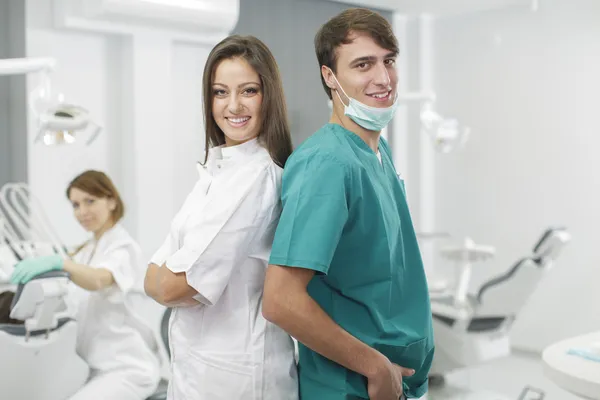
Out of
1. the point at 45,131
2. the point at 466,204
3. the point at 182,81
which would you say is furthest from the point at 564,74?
the point at 45,131

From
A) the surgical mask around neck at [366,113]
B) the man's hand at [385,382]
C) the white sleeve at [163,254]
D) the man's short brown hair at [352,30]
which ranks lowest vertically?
the man's hand at [385,382]

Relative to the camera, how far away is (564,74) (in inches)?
183

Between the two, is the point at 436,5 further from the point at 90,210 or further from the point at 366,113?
the point at 366,113

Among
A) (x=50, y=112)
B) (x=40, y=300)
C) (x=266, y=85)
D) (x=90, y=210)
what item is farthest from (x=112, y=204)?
(x=266, y=85)

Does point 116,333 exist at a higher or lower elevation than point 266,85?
lower

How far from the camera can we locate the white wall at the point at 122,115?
3.40 m

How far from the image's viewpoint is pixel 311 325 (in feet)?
4.36

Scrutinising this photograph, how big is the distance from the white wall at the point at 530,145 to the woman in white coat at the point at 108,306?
295 centimetres

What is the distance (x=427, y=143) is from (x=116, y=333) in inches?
131

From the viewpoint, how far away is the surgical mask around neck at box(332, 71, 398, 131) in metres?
1.48

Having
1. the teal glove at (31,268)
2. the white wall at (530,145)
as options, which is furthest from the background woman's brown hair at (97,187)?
the white wall at (530,145)

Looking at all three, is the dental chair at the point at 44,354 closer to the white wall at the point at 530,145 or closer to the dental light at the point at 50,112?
the dental light at the point at 50,112

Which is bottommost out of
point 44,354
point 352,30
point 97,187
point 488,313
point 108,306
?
point 488,313

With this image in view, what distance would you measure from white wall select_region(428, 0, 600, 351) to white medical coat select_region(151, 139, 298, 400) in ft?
11.7
